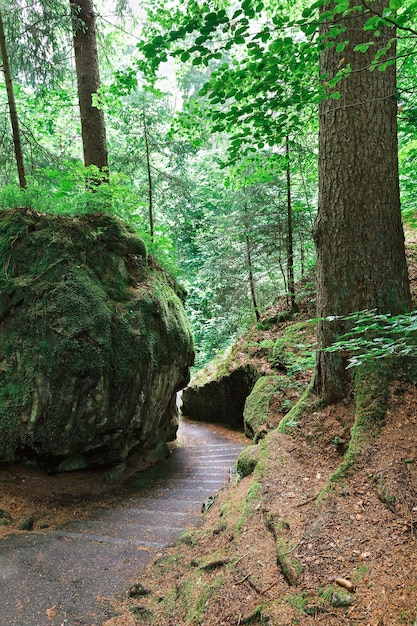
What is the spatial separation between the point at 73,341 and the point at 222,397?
7964 mm

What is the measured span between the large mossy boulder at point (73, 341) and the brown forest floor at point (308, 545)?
147cm

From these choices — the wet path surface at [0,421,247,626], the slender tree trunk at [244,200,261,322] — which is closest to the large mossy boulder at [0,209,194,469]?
the wet path surface at [0,421,247,626]

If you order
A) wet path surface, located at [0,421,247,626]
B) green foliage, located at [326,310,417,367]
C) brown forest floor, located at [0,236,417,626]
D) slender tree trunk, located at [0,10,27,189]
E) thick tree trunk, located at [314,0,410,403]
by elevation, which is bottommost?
wet path surface, located at [0,421,247,626]

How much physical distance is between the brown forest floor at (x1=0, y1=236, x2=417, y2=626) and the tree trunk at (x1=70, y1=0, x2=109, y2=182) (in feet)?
23.6

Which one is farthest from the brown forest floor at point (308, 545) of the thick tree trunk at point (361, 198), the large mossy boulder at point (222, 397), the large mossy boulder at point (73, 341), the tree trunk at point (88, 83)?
the tree trunk at point (88, 83)

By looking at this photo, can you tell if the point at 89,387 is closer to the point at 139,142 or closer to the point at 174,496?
the point at 174,496

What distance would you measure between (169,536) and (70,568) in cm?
130

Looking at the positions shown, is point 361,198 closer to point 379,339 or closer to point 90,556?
point 379,339

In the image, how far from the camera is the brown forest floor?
2.02 meters

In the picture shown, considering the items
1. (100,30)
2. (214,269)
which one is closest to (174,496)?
(214,269)

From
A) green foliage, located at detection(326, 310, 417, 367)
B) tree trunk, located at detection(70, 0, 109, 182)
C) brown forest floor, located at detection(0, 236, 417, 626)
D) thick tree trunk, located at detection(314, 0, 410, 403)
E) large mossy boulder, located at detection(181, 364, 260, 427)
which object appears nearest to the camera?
brown forest floor, located at detection(0, 236, 417, 626)

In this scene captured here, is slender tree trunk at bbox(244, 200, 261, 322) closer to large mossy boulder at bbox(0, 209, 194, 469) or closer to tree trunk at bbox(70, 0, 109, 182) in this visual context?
tree trunk at bbox(70, 0, 109, 182)

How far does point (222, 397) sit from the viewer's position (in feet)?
40.5

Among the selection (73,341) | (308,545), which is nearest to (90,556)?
(308,545)
